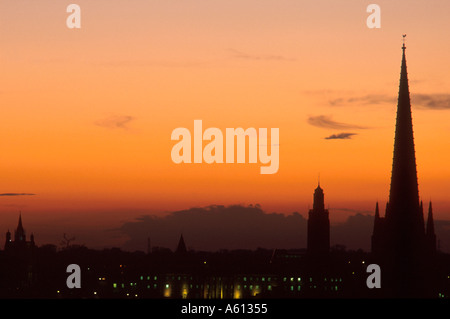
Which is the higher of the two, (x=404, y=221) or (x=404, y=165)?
(x=404, y=165)

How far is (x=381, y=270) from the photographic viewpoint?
17375 cm

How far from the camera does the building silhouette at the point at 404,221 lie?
537 feet

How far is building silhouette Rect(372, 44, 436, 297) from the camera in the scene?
164m

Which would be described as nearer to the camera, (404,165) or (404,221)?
(404,221)

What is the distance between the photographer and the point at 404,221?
537 ft

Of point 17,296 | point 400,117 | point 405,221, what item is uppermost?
point 400,117
